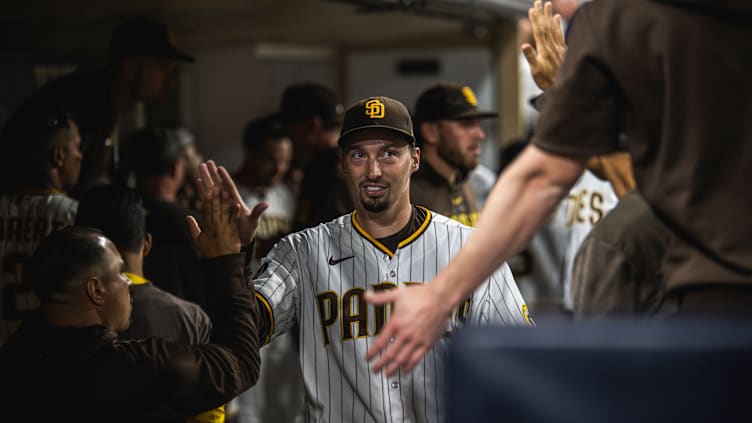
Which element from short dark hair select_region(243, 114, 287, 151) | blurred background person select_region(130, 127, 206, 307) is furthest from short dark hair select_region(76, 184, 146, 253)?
short dark hair select_region(243, 114, 287, 151)

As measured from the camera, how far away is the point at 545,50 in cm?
253

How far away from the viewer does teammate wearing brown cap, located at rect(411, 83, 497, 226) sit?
434 cm

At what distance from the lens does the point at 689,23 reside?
1.63 meters

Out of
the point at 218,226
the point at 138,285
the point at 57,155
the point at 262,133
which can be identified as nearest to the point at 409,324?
the point at 218,226

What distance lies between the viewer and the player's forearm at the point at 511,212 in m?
1.75

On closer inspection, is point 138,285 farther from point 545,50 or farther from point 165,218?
point 545,50

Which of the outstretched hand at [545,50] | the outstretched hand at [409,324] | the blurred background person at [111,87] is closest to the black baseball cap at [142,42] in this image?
the blurred background person at [111,87]

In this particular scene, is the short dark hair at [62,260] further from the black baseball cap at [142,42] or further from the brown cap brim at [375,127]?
the black baseball cap at [142,42]

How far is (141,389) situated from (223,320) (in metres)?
0.29

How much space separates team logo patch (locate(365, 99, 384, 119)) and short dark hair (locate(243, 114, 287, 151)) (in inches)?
103

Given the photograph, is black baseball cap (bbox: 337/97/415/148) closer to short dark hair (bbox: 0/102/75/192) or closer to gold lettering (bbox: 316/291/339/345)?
gold lettering (bbox: 316/291/339/345)

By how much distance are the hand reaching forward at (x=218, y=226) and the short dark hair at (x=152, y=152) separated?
182 centimetres

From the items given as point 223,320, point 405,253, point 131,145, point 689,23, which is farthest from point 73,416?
point 131,145

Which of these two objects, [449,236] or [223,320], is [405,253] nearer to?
[449,236]
